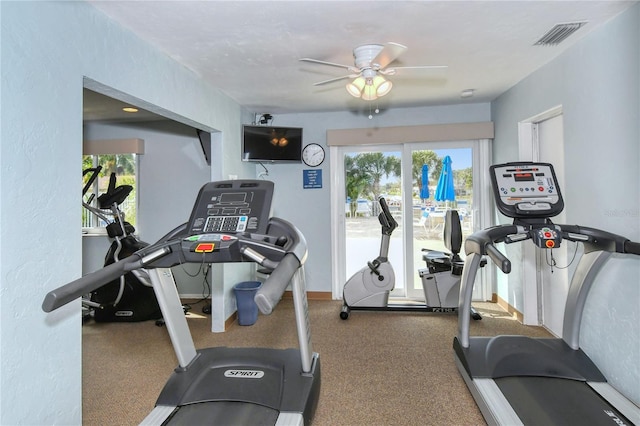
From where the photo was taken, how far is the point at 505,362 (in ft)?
6.96

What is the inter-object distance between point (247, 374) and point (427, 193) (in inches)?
119

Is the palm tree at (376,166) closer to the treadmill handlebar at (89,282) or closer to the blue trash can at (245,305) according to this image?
the blue trash can at (245,305)

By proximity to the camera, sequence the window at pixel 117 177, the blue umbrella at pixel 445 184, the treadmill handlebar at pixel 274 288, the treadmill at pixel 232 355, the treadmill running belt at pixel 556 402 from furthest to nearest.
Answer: the window at pixel 117 177, the blue umbrella at pixel 445 184, the treadmill running belt at pixel 556 402, the treadmill at pixel 232 355, the treadmill handlebar at pixel 274 288

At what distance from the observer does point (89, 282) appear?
132 centimetres

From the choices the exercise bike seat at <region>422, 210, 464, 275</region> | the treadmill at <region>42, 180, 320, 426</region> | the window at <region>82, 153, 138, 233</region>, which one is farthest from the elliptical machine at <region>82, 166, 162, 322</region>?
the exercise bike seat at <region>422, 210, 464, 275</region>

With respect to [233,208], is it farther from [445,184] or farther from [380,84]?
[445,184]

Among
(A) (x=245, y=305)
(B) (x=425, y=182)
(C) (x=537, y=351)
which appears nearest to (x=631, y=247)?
(C) (x=537, y=351)

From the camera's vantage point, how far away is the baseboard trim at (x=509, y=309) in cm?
336

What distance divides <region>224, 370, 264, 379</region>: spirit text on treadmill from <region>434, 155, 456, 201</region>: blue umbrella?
301 centimetres

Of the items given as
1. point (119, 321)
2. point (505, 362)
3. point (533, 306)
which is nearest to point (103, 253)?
point (119, 321)

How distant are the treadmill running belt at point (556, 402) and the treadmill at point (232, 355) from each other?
109 centimetres

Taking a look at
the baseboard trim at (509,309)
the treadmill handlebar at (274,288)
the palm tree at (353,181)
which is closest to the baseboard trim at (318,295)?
the palm tree at (353,181)

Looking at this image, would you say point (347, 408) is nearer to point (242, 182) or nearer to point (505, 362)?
point (505, 362)

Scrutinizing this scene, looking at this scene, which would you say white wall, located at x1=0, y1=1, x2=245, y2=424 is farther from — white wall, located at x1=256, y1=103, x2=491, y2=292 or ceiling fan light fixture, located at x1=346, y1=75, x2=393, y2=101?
white wall, located at x1=256, y1=103, x2=491, y2=292
